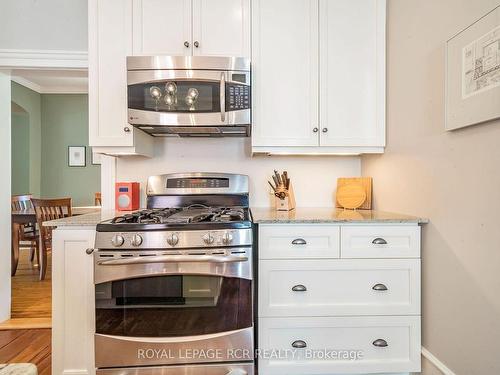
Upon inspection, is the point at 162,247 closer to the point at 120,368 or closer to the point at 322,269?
the point at 120,368

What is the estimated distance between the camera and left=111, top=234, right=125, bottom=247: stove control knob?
4.83 ft

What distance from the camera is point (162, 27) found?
6.32ft

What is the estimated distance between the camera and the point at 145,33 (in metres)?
1.92

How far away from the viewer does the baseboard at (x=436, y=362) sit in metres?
1.45

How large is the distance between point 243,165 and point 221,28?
91cm

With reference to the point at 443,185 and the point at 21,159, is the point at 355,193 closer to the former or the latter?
the point at 443,185

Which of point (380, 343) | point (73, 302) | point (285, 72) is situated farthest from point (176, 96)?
point (380, 343)

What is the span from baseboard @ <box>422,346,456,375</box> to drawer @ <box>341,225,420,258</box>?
0.49 m

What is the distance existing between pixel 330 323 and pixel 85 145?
538 cm

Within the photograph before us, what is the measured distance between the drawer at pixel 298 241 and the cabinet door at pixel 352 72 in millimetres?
638

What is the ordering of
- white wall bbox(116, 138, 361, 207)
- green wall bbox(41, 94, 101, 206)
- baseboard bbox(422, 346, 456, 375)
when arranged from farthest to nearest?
green wall bbox(41, 94, 101, 206) → white wall bbox(116, 138, 361, 207) → baseboard bbox(422, 346, 456, 375)

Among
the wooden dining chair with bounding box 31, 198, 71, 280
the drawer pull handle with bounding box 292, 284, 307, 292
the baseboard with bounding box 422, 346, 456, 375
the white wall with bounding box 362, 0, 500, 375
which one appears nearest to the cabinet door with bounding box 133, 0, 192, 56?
the white wall with bounding box 362, 0, 500, 375

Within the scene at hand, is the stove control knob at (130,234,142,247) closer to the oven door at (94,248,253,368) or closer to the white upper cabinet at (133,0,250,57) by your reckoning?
the oven door at (94,248,253,368)

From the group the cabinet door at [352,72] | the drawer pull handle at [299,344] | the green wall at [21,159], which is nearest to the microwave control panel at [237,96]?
the cabinet door at [352,72]
